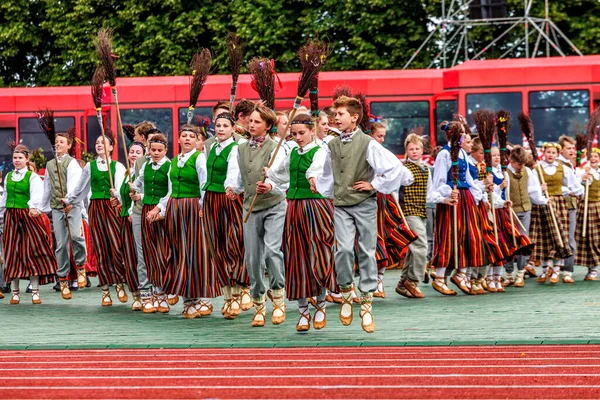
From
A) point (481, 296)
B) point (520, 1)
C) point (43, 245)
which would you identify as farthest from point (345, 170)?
point (520, 1)

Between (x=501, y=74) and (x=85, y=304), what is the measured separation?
37.5 feet

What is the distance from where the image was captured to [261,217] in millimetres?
10266

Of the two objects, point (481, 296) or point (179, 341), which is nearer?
point (179, 341)

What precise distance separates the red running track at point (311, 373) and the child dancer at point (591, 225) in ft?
26.0

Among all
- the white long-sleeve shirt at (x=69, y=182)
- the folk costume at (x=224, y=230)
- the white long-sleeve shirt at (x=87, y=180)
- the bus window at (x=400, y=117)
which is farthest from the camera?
the bus window at (x=400, y=117)

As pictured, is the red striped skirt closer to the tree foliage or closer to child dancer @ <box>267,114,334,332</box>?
child dancer @ <box>267,114,334,332</box>

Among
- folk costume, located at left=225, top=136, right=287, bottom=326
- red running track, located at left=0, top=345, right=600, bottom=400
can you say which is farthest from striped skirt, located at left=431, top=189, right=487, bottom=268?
red running track, located at left=0, top=345, right=600, bottom=400

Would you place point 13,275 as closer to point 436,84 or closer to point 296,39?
point 436,84

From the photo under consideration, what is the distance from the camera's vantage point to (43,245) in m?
14.3

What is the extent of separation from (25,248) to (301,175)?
5.32 meters

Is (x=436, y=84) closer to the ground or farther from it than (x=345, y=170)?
farther from it

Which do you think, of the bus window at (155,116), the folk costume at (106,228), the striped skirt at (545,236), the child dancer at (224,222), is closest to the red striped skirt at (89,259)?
the folk costume at (106,228)

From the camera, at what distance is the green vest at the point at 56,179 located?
47.6 ft

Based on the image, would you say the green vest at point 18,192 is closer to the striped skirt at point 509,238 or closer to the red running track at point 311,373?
the striped skirt at point 509,238
